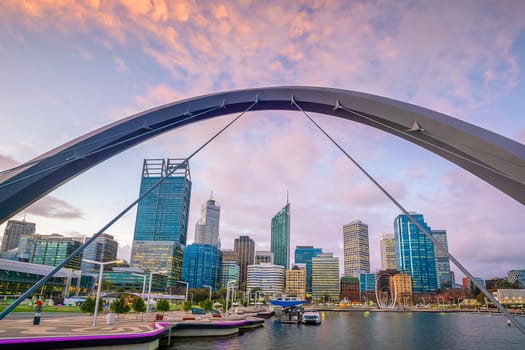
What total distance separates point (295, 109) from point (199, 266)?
557 ft

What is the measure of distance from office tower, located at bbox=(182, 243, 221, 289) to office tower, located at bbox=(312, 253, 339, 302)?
60.0 metres

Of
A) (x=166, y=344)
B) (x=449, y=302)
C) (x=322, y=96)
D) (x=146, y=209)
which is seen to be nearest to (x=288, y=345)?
(x=166, y=344)

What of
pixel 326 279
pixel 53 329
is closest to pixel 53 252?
pixel 326 279

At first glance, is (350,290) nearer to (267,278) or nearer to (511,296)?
(267,278)

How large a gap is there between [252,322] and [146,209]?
13958cm

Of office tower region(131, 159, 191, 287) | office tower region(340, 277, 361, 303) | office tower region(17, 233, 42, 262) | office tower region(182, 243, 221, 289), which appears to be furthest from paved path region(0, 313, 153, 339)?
office tower region(340, 277, 361, 303)

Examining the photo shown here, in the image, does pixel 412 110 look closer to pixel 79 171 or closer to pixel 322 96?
pixel 322 96

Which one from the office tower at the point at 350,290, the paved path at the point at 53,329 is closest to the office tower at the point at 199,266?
the office tower at the point at 350,290

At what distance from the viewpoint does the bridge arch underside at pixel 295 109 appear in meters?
6.26

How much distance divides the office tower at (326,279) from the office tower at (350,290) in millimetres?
3790

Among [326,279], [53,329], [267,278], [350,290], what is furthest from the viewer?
[326,279]

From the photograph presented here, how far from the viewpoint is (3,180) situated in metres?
6.54

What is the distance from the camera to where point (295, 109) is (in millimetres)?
10836

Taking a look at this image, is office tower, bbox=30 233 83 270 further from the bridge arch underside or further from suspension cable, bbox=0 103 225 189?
the bridge arch underside
